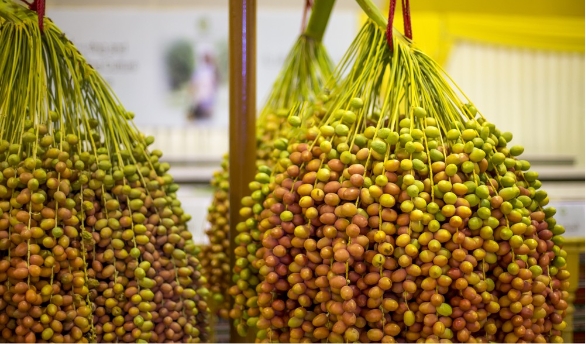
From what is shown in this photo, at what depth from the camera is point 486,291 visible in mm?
716

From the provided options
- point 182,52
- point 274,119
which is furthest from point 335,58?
point 274,119

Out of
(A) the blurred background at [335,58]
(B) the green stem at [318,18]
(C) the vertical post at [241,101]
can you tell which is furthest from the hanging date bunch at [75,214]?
(A) the blurred background at [335,58]

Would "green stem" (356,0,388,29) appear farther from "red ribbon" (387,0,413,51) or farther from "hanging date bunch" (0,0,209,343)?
"hanging date bunch" (0,0,209,343)

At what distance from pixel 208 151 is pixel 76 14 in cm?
134

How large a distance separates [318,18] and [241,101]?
0.21 m

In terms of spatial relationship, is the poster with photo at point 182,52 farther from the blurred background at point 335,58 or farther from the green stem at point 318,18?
the green stem at point 318,18

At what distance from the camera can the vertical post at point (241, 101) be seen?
0.89 meters

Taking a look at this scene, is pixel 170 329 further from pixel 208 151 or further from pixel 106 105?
pixel 208 151

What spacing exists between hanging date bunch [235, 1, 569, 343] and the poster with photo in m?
3.63

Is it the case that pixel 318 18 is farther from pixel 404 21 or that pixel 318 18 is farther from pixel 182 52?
pixel 182 52

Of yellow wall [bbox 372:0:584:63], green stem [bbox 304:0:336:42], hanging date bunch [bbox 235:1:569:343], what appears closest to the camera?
hanging date bunch [bbox 235:1:569:343]

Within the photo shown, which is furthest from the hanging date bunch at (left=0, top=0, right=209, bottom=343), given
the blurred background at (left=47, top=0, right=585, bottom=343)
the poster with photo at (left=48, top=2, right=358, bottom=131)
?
the poster with photo at (left=48, top=2, right=358, bottom=131)

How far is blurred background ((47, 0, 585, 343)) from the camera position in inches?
168

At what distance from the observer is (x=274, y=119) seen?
3.57 feet
